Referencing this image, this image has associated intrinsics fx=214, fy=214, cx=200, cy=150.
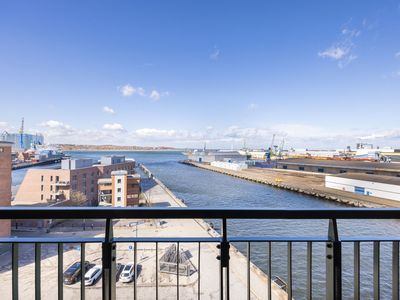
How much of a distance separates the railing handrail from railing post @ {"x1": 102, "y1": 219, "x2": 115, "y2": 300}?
81 mm

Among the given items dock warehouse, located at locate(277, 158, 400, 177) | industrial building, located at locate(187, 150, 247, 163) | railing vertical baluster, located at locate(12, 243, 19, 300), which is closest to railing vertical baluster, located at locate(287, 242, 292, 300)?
railing vertical baluster, located at locate(12, 243, 19, 300)

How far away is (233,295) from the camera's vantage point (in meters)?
1.03

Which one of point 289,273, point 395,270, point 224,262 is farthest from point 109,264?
point 395,270

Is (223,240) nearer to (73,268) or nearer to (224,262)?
(224,262)

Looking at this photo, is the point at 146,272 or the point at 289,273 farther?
the point at 146,272

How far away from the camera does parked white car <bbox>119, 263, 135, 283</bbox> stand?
3.50 feet

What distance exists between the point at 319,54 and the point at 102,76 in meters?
4.79

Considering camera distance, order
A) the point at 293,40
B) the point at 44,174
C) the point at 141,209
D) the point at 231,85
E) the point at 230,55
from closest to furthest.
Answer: the point at 141,209 < the point at 44,174 < the point at 293,40 < the point at 230,55 < the point at 231,85

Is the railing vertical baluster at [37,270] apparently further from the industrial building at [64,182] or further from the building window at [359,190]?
the building window at [359,190]

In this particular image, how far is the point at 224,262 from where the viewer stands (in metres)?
0.93

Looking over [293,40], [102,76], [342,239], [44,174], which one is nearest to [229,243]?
[342,239]

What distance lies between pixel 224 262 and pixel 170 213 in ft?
1.08

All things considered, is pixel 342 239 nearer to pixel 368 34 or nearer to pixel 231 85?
pixel 368 34

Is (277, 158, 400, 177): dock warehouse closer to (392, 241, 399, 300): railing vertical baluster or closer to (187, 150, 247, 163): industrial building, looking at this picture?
(187, 150, 247, 163): industrial building
